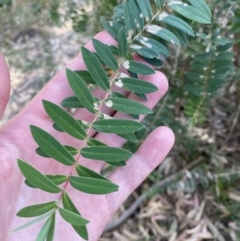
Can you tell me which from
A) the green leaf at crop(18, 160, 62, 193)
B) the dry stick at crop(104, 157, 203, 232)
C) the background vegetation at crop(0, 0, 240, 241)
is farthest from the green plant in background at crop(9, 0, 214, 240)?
the dry stick at crop(104, 157, 203, 232)

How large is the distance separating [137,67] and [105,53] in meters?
0.07

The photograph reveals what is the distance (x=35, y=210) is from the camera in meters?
0.62

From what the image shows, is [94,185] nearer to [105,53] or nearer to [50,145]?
[50,145]

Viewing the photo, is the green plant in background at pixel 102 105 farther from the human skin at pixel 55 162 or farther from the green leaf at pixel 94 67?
the human skin at pixel 55 162

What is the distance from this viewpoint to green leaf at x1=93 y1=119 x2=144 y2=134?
2.18ft

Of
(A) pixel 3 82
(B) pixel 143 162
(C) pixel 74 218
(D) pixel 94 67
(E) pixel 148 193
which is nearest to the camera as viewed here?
(C) pixel 74 218

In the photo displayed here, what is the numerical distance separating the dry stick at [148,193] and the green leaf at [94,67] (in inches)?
32.1

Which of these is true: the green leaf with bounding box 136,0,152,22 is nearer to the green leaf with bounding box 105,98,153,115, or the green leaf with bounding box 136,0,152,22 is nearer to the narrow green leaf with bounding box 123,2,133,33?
the narrow green leaf with bounding box 123,2,133,33

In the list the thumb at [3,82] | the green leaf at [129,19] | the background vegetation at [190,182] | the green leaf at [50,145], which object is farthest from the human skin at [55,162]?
the background vegetation at [190,182]

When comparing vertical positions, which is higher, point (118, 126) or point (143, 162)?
point (118, 126)

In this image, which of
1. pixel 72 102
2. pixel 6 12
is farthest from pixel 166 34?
pixel 6 12

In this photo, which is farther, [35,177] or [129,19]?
[129,19]

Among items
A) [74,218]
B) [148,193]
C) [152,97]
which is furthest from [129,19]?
[148,193]

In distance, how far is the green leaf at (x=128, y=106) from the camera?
2.27 ft
